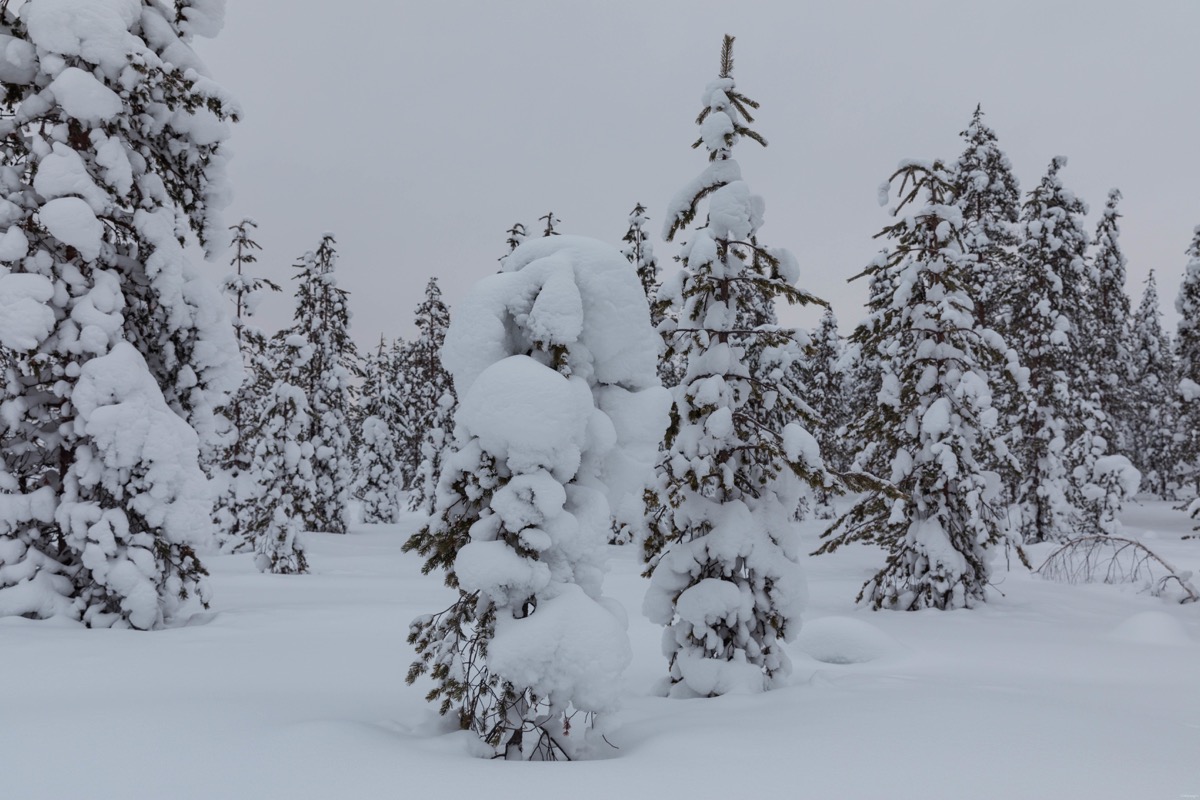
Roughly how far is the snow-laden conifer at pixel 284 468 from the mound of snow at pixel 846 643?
14.8 metres

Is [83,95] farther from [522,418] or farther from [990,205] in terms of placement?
[990,205]

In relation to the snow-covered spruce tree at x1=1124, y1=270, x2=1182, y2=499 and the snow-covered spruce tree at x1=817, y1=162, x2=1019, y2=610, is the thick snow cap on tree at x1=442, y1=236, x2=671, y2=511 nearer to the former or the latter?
the snow-covered spruce tree at x1=817, y1=162, x2=1019, y2=610

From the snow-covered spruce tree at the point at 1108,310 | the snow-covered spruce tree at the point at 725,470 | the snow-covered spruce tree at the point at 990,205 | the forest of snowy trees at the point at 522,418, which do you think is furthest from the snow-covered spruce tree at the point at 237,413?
the snow-covered spruce tree at the point at 1108,310

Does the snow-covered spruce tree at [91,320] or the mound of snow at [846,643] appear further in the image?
the mound of snow at [846,643]

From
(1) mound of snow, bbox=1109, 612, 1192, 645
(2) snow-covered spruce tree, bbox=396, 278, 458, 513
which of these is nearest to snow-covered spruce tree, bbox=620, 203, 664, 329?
(2) snow-covered spruce tree, bbox=396, 278, 458, 513

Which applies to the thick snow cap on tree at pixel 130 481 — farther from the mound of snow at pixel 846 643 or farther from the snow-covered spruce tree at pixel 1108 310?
the snow-covered spruce tree at pixel 1108 310

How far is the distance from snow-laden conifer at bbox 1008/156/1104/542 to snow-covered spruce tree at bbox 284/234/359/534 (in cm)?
2550

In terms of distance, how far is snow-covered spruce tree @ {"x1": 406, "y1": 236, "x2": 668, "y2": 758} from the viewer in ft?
16.7

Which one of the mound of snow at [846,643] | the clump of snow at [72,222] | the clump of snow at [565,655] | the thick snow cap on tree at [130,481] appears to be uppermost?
the clump of snow at [72,222]

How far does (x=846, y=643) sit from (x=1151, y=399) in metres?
46.0

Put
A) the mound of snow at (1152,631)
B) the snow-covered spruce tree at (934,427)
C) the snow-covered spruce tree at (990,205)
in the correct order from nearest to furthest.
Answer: the mound of snow at (1152,631) < the snow-covered spruce tree at (934,427) < the snow-covered spruce tree at (990,205)

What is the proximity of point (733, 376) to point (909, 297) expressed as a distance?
25.8 ft

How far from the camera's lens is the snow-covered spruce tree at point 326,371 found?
102 feet

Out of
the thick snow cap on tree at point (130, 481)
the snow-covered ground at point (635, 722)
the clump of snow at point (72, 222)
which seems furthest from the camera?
the thick snow cap on tree at point (130, 481)
